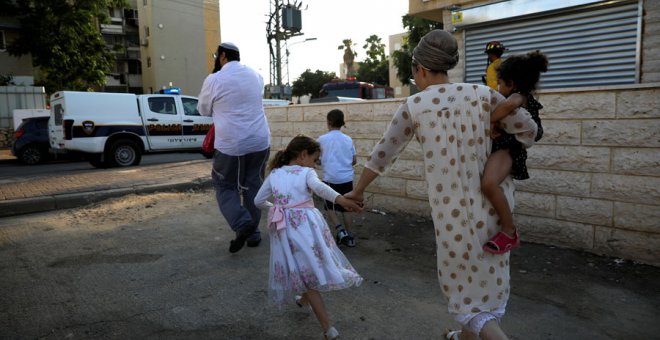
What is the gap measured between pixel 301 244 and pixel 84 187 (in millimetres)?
6359

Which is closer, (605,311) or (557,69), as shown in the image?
(605,311)

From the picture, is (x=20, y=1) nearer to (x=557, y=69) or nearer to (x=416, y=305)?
(x=557, y=69)

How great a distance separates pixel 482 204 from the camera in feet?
6.81

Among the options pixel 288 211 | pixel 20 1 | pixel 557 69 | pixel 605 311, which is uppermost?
pixel 20 1

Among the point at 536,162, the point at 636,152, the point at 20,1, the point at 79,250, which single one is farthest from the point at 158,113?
the point at 20,1

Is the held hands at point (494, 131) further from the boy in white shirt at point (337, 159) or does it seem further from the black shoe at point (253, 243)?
the black shoe at point (253, 243)

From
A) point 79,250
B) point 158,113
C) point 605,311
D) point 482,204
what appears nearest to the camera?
point 482,204

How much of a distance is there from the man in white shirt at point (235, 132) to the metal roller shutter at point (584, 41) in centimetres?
455

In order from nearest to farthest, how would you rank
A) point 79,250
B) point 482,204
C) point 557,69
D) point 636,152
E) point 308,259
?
1. point 482,204
2. point 308,259
3. point 636,152
4. point 79,250
5. point 557,69

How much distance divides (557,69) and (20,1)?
82.8ft

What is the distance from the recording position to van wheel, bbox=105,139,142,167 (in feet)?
40.5

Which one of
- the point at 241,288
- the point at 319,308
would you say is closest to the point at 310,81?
the point at 241,288

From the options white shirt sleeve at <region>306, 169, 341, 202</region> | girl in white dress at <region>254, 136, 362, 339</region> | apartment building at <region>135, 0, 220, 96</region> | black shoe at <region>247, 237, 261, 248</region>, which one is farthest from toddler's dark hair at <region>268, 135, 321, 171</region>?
apartment building at <region>135, 0, 220, 96</region>

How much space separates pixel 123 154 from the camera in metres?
12.6
